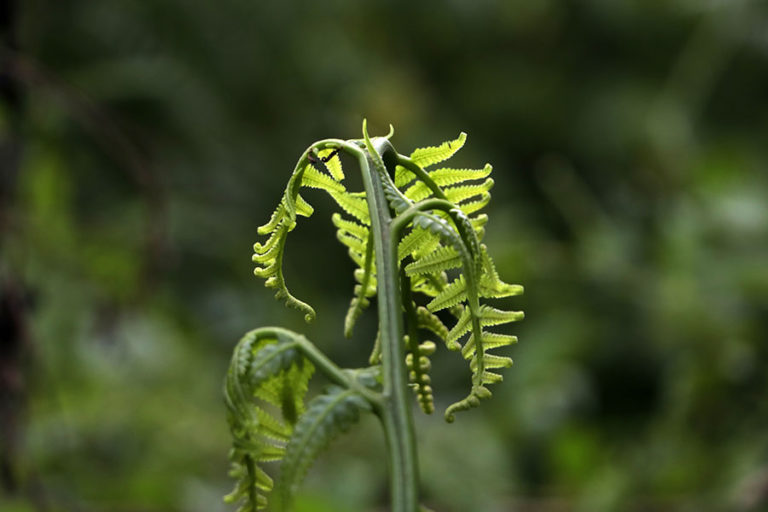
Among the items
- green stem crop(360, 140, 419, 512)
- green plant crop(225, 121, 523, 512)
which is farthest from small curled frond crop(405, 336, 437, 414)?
green stem crop(360, 140, 419, 512)

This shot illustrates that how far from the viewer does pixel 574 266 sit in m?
2.48

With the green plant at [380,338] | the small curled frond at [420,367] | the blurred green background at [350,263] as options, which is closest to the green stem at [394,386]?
the green plant at [380,338]

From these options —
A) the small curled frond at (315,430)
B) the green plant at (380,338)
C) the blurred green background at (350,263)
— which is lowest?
the small curled frond at (315,430)

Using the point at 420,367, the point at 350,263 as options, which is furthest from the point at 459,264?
the point at 350,263

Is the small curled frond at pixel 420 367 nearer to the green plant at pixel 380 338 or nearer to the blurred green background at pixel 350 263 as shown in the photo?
the green plant at pixel 380 338

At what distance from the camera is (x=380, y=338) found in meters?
0.50

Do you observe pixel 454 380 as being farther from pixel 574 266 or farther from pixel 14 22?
pixel 14 22

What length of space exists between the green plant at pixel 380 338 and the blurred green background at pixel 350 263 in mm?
998

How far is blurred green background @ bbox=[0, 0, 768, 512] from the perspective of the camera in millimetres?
1819

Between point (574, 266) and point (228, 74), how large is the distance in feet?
5.93

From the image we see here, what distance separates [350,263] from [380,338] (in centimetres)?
278

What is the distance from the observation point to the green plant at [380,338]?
1.56ft

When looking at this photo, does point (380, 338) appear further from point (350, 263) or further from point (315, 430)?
point (350, 263)

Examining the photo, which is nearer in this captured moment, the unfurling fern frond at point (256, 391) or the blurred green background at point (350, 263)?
the unfurling fern frond at point (256, 391)
